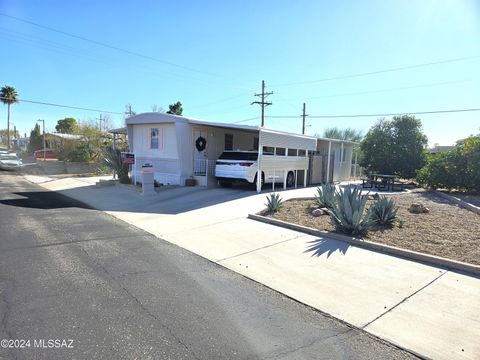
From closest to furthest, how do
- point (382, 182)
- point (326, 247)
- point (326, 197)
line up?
point (326, 247), point (326, 197), point (382, 182)

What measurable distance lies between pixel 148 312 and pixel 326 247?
12.0 feet

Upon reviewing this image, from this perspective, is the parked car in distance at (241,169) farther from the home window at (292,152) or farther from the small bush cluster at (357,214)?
the small bush cluster at (357,214)

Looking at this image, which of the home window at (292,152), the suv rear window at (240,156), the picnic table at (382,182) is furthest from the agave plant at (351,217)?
the picnic table at (382,182)

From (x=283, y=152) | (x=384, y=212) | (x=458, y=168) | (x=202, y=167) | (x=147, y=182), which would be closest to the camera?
(x=384, y=212)

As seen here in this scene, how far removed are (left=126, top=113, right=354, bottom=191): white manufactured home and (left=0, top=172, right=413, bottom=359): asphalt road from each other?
864 centimetres

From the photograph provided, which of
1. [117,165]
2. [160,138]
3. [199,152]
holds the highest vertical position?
[160,138]

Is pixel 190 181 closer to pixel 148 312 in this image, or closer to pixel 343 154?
pixel 343 154

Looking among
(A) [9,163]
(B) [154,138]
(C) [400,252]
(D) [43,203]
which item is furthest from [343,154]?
(A) [9,163]

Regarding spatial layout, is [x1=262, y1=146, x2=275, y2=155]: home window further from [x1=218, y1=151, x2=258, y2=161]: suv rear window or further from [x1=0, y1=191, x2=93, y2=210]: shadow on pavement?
[x1=0, y1=191, x2=93, y2=210]: shadow on pavement

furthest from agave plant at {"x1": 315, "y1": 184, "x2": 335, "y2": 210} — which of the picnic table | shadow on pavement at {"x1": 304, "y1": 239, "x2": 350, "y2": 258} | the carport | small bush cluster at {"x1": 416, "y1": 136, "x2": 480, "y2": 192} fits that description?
small bush cluster at {"x1": 416, "y1": 136, "x2": 480, "y2": 192}

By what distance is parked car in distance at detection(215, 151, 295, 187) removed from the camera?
42.9 ft

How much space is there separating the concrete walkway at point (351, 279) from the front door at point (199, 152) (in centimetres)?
638

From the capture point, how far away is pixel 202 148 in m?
15.6

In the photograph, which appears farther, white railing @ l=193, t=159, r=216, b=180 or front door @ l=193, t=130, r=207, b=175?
front door @ l=193, t=130, r=207, b=175
